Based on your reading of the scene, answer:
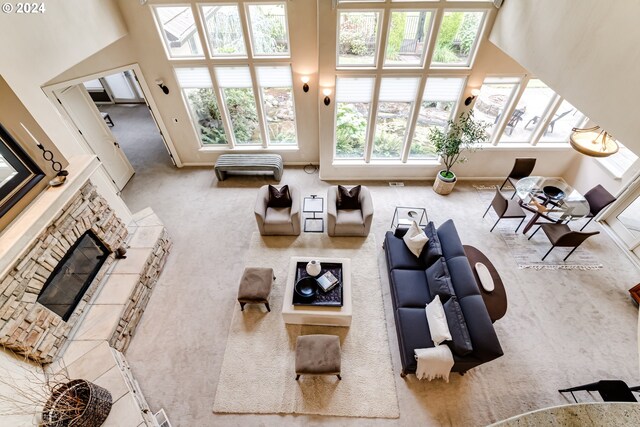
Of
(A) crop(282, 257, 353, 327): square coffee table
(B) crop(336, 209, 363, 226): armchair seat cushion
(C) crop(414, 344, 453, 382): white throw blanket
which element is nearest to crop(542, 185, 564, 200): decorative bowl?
(B) crop(336, 209, 363, 226): armchair seat cushion

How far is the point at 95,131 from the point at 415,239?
7103 mm

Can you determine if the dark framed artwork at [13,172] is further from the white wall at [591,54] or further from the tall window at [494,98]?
the tall window at [494,98]

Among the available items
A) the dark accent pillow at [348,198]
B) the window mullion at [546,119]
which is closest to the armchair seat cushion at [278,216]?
the dark accent pillow at [348,198]

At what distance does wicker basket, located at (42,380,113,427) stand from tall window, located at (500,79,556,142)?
28.0 ft

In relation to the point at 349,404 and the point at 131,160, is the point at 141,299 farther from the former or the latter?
the point at 131,160

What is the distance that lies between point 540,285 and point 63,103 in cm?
943

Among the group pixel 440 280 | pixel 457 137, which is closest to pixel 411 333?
pixel 440 280

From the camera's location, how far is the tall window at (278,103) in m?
6.44

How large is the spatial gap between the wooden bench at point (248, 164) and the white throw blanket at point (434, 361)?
5075 mm

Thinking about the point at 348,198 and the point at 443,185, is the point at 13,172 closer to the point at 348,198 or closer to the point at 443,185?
the point at 348,198

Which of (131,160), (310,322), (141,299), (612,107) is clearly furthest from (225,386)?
(131,160)

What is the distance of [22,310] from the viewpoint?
3.47m

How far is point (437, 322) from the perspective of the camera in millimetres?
3986

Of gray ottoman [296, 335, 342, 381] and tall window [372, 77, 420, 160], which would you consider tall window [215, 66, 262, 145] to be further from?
gray ottoman [296, 335, 342, 381]
